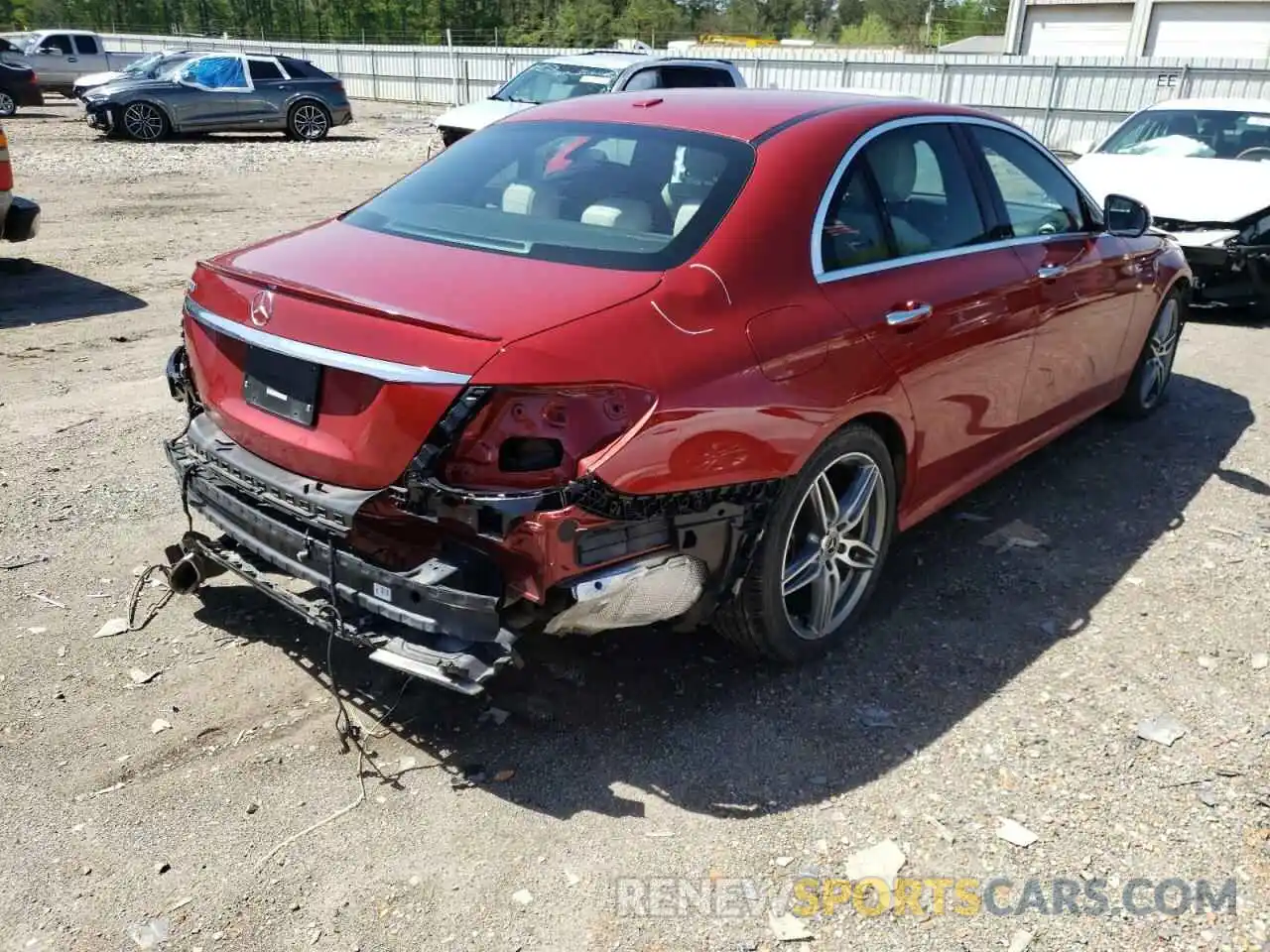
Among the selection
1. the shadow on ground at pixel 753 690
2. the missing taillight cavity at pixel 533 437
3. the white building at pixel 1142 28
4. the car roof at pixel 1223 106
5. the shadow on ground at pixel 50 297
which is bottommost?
the shadow on ground at pixel 753 690

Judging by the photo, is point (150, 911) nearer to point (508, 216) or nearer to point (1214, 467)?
point (508, 216)

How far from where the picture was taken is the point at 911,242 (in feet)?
12.4

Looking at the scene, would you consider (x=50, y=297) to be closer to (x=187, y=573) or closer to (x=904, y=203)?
(x=187, y=573)

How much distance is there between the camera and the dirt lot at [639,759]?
257 cm

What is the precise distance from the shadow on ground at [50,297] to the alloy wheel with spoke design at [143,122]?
10359 millimetres

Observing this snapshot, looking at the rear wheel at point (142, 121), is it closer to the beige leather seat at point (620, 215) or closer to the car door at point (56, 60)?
the car door at point (56, 60)

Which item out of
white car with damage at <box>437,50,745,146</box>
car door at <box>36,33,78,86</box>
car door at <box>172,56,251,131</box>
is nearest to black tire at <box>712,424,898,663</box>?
white car with damage at <box>437,50,745,146</box>

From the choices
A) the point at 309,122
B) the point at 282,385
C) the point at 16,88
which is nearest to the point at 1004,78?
the point at 309,122

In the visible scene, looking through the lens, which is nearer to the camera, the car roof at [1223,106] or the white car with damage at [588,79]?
the car roof at [1223,106]

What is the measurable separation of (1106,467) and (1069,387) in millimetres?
817

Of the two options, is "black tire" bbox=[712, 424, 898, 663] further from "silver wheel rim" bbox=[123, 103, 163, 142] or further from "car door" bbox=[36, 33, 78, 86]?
"car door" bbox=[36, 33, 78, 86]

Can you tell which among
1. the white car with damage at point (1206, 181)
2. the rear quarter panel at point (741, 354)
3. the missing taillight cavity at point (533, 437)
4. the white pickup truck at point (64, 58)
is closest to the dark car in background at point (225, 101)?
the white pickup truck at point (64, 58)

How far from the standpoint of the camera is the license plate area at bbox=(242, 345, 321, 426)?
2873 mm

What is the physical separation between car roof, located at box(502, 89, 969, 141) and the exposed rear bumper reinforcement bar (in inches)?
69.9
